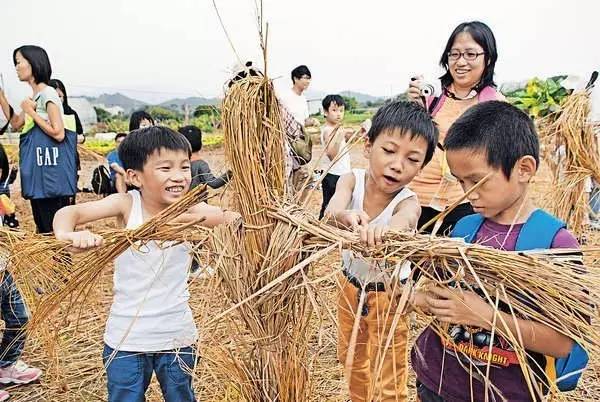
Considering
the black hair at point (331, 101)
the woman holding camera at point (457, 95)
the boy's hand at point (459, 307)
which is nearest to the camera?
the boy's hand at point (459, 307)

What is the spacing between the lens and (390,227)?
1.20 meters

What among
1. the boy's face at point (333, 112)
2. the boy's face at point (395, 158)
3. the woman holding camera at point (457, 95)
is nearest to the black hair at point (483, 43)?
the woman holding camera at point (457, 95)

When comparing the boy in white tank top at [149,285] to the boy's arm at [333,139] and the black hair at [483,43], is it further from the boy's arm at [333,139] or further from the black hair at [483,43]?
the black hair at [483,43]

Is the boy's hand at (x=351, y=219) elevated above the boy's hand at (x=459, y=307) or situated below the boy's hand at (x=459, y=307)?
above

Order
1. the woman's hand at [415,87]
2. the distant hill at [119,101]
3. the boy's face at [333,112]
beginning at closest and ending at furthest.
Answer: the woman's hand at [415,87], the boy's face at [333,112], the distant hill at [119,101]

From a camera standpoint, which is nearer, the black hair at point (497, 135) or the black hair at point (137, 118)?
the black hair at point (497, 135)

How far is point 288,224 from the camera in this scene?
1209mm

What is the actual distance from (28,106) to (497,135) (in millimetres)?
2890

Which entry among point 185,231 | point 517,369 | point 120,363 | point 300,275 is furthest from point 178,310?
point 517,369

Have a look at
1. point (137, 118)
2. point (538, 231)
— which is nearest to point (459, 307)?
point (538, 231)

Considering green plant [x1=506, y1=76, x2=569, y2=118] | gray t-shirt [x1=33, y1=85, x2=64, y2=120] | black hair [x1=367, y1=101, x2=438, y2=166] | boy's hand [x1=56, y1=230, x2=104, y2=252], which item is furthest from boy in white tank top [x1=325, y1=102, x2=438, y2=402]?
green plant [x1=506, y1=76, x2=569, y2=118]

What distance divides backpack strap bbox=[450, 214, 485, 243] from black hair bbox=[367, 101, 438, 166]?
33cm

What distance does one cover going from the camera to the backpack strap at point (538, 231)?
1188 millimetres

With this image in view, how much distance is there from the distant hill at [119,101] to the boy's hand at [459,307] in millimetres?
19890
